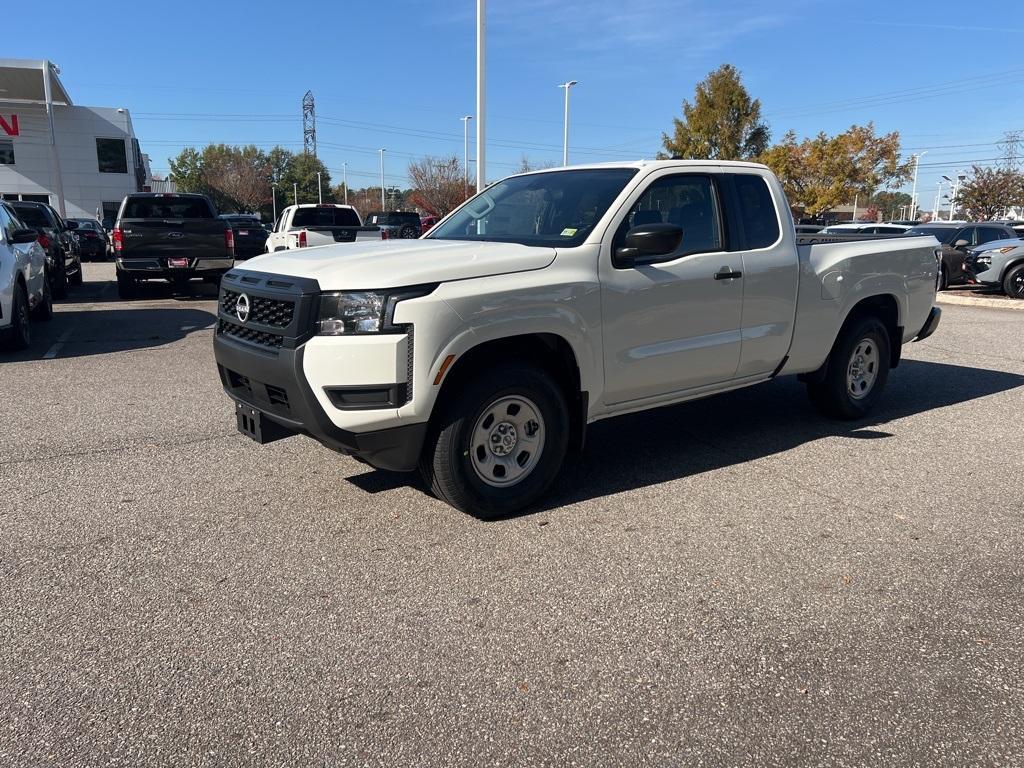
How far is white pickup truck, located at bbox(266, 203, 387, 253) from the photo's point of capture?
15.4m

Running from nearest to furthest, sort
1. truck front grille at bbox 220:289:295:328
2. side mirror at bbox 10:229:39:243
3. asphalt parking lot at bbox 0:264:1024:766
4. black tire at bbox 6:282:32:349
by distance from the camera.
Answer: asphalt parking lot at bbox 0:264:1024:766 → truck front grille at bbox 220:289:295:328 → black tire at bbox 6:282:32:349 → side mirror at bbox 10:229:39:243

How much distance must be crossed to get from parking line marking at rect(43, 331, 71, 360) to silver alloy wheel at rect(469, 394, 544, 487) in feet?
22.4

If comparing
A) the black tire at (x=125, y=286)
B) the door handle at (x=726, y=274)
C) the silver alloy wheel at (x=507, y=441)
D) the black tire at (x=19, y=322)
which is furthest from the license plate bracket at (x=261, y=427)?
the black tire at (x=125, y=286)

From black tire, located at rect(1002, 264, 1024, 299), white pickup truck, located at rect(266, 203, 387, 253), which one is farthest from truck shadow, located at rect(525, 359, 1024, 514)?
black tire, located at rect(1002, 264, 1024, 299)

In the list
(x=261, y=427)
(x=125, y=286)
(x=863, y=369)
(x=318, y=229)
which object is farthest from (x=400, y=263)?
(x=125, y=286)

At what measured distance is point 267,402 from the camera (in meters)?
4.28

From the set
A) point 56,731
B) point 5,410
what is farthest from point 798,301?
point 5,410

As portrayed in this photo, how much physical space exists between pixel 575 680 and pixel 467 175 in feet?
172

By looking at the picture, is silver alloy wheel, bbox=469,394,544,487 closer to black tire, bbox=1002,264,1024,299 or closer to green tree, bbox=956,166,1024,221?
black tire, bbox=1002,264,1024,299

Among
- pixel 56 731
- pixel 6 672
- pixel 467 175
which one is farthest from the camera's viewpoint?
pixel 467 175

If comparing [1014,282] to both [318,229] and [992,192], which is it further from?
[992,192]

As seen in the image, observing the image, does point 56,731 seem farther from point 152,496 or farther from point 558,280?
point 558,280

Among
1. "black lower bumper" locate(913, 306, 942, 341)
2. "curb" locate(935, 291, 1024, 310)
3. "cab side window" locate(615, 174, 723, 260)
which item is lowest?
"curb" locate(935, 291, 1024, 310)

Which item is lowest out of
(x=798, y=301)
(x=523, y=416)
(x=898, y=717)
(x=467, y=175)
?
(x=898, y=717)
